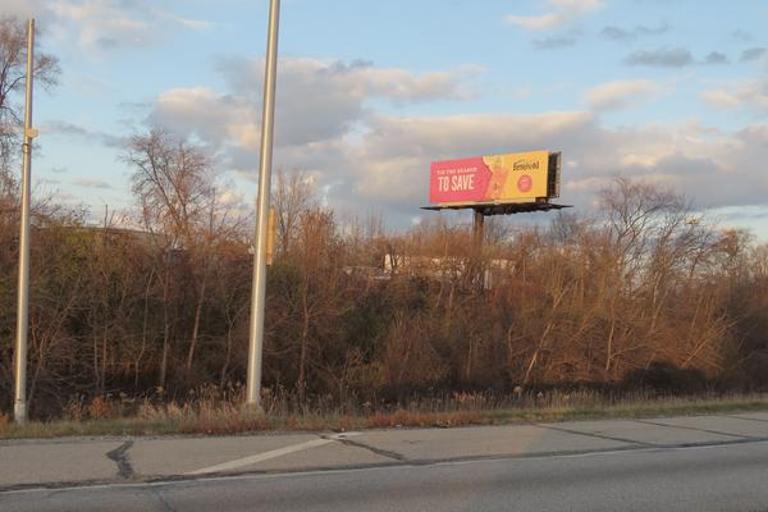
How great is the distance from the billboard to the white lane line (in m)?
43.1

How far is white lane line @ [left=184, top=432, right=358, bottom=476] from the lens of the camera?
8758 millimetres

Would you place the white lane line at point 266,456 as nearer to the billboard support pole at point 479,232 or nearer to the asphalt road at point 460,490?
the asphalt road at point 460,490

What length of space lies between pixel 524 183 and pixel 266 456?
45.7 m

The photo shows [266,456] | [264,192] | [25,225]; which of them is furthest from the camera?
[25,225]

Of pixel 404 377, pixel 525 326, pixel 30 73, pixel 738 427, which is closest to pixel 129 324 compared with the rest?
pixel 404 377

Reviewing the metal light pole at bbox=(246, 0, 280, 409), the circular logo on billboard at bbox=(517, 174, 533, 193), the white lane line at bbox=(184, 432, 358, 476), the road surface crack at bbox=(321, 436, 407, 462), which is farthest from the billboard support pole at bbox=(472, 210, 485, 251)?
the white lane line at bbox=(184, 432, 358, 476)

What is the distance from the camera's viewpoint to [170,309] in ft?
114

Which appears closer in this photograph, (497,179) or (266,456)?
(266,456)

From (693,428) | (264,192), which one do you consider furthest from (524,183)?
(264,192)

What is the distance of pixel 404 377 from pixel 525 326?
7.89m

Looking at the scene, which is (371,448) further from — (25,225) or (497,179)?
(497,179)

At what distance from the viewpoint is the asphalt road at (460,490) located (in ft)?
23.8

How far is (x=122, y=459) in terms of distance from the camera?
9.24 m

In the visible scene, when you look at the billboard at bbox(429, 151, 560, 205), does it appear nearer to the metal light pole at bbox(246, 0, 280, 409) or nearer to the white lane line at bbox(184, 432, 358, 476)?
A: the metal light pole at bbox(246, 0, 280, 409)
